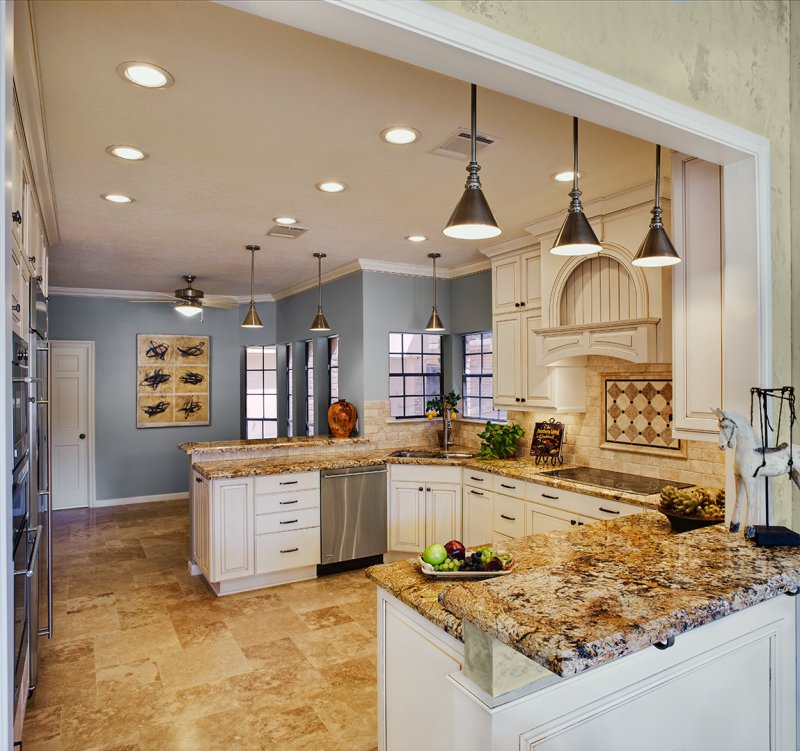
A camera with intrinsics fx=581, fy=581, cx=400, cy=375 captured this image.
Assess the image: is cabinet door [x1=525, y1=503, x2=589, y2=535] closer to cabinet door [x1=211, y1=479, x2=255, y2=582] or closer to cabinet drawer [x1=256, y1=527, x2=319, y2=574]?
cabinet drawer [x1=256, y1=527, x2=319, y2=574]

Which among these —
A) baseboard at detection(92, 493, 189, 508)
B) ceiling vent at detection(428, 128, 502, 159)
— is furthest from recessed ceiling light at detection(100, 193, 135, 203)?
baseboard at detection(92, 493, 189, 508)

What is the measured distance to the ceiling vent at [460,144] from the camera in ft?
8.76

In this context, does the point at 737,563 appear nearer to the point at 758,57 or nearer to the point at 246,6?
the point at 758,57

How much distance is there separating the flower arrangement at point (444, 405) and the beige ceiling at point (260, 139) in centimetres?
148

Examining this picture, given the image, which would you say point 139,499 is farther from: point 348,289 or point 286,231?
point 286,231

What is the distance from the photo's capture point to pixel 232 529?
14.0ft

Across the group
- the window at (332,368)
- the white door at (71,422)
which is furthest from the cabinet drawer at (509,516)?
the white door at (71,422)

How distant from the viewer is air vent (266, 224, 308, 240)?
437cm

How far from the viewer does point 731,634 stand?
1802mm

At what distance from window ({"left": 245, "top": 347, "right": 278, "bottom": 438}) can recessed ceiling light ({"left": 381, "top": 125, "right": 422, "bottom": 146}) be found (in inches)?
227

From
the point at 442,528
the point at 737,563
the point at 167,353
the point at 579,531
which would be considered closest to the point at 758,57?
the point at 737,563

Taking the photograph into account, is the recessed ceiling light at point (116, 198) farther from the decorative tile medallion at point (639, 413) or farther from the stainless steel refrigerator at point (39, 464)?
the decorative tile medallion at point (639, 413)

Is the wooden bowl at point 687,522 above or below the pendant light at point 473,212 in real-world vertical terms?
below

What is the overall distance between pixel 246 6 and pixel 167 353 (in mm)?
7192
